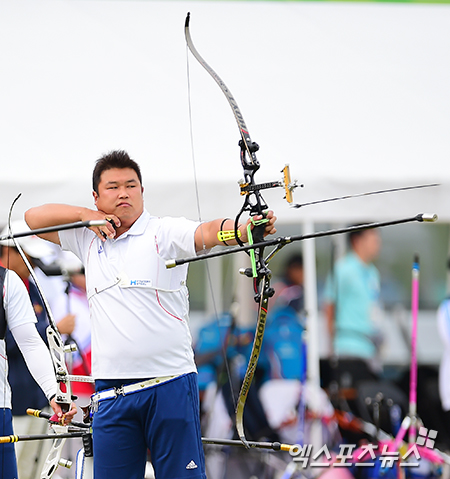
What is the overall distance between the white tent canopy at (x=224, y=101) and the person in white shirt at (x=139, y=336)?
98cm

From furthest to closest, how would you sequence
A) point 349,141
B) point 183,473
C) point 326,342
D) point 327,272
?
point 327,272 → point 326,342 → point 349,141 → point 183,473

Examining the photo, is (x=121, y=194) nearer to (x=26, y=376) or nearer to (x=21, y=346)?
(x=21, y=346)

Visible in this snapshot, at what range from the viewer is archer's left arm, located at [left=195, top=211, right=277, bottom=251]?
2.35 metres

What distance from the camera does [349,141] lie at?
13.2 ft

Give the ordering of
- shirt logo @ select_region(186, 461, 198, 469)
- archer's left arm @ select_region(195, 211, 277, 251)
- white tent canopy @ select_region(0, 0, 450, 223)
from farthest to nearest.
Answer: white tent canopy @ select_region(0, 0, 450, 223) < shirt logo @ select_region(186, 461, 198, 469) < archer's left arm @ select_region(195, 211, 277, 251)

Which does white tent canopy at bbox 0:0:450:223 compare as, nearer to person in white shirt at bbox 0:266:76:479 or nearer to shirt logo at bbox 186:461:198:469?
person in white shirt at bbox 0:266:76:479

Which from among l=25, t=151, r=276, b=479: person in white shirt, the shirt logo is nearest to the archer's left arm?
l=25, t=151, r=276, b=479: person in white shirt

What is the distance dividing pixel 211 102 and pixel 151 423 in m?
2.18

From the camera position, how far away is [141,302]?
2516mm

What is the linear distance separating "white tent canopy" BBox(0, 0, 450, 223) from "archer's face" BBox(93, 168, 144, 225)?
0.95 m

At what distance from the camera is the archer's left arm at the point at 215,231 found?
2346mm

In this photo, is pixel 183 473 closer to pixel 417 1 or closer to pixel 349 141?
pixel 349 141

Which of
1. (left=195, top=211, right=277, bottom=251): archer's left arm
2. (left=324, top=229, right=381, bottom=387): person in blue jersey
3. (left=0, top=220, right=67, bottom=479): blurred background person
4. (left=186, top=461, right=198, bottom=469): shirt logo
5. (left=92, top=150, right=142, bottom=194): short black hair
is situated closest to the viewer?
(left=195, top=211, right=277, bottom=251): archer's left arm

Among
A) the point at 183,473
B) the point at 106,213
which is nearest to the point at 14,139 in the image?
the point at 106,213
